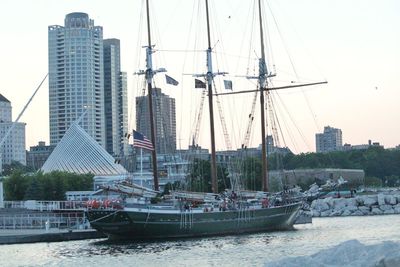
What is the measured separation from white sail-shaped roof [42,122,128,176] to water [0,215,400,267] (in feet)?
242

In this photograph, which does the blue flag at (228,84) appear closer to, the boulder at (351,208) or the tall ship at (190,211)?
the tall ship at (190,211)

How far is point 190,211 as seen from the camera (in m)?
61.4

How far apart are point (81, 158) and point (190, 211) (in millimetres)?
78915

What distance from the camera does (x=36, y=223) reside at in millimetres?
68750

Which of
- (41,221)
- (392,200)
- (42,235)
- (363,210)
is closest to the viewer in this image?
(42,235)

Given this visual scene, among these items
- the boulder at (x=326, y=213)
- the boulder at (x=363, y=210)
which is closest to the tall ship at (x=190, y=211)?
the boulder at (x=326, y=213)

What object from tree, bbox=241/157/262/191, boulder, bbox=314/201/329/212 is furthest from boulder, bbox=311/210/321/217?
tree, bbox=241/157/262/191

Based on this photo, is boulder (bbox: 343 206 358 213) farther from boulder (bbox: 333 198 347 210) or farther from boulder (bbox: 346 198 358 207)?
boulder (bbox: 333 198 347 210)

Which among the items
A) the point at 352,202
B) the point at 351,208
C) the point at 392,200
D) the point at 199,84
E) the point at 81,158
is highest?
the point at 199,84

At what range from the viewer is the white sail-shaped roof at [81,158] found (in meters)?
134

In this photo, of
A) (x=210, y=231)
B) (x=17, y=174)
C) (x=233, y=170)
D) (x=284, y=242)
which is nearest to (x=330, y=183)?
(x=233, y=170)

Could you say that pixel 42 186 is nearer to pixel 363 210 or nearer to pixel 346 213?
pixel 346 213

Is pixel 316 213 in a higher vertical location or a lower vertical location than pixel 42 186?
lower

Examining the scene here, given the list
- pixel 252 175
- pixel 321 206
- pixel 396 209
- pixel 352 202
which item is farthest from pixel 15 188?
pixel 396 209
